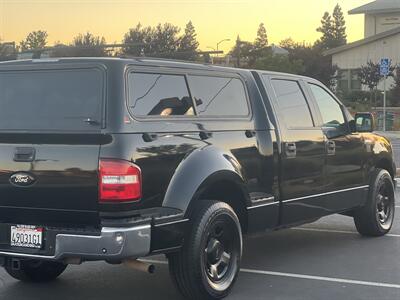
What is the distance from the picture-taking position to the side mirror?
A: 7.75 m

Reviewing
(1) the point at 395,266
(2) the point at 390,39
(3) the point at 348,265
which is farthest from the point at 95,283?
(2) the point at 390,39

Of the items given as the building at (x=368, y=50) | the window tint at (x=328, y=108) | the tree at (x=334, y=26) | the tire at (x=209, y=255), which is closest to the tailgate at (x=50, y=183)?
the tire at (x=209, y=255)

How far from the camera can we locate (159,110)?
A: 5.16m

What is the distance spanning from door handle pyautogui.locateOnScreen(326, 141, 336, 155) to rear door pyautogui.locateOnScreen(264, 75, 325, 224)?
3.9 inches

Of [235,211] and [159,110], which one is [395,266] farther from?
[159,110]

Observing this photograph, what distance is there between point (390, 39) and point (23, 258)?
173 ft

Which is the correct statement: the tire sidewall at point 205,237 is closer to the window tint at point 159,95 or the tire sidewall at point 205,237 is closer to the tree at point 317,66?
the window tint at point 159,95

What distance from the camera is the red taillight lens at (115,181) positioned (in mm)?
4621

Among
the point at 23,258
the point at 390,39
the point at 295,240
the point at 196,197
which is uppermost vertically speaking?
the point at 390,39

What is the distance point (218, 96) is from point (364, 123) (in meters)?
2.61

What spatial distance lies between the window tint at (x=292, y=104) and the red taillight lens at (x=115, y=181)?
2380 mm

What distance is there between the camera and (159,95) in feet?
17.1

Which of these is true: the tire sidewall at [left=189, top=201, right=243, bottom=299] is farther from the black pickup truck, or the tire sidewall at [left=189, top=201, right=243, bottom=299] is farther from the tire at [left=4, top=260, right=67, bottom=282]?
the tire at [left=4, top=260, right=67, bottom=282]

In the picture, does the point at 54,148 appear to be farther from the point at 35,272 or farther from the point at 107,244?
the point at 35,272
